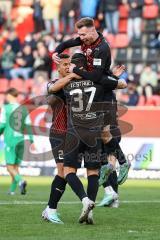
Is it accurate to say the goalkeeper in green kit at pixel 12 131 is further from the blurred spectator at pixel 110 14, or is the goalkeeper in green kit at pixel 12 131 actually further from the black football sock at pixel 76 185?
the blurred spectator at pixel 110 14

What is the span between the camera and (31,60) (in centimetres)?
2734

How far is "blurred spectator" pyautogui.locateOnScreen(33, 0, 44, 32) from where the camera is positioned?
2931cm

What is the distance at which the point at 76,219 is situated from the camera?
10672 millimetres

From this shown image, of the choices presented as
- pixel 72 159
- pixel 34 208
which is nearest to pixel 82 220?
pixel 72 159

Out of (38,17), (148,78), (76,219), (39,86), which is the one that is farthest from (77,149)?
(38,17)

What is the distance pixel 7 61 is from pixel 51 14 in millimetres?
2476

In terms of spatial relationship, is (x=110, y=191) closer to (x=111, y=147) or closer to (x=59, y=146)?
(x=111, y=147)

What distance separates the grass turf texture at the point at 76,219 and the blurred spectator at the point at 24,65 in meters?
12.2

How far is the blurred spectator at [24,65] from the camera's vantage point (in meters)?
27.3

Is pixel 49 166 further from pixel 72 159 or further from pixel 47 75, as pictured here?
pixel 72 159

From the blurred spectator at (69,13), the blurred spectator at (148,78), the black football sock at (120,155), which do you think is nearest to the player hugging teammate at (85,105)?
the black football sock at (120,155)

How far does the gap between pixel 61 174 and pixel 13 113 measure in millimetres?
6041

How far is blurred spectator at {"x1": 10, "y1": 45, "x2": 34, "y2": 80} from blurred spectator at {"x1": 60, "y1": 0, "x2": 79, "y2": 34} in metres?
1.72

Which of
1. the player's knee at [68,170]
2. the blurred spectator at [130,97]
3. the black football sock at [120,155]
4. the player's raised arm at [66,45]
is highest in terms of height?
the player's raised arm at [66,45]
